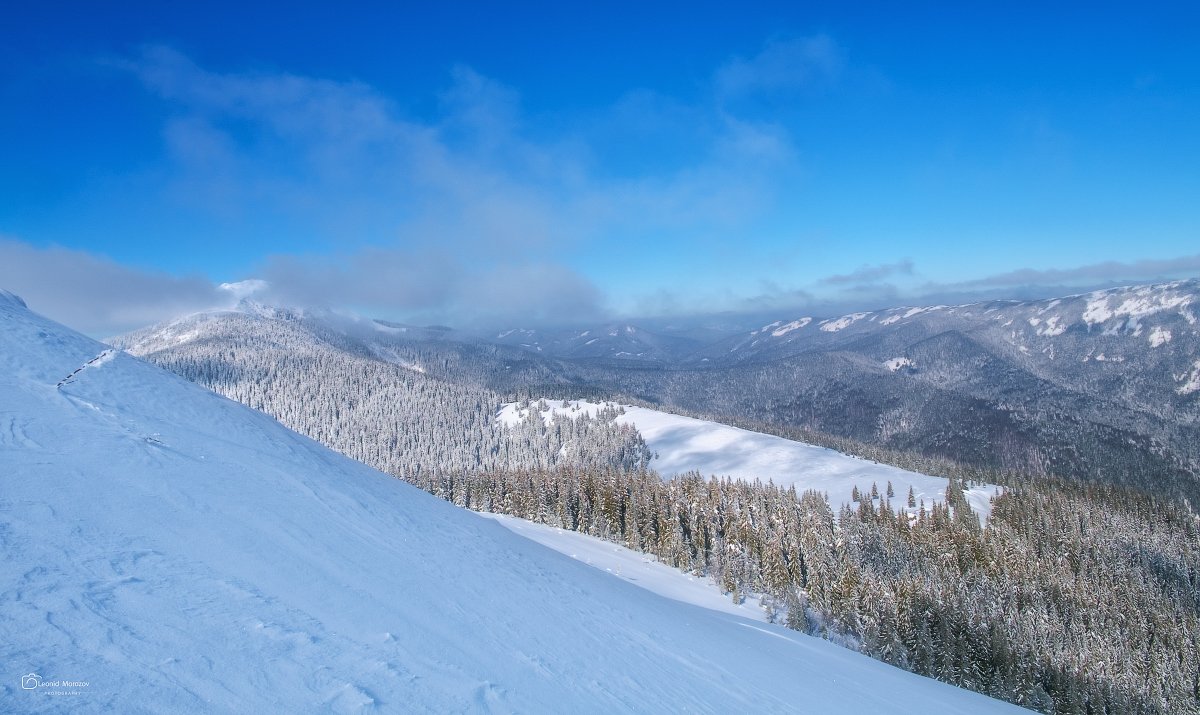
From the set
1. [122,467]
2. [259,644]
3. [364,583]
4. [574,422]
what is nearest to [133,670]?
[259,644]

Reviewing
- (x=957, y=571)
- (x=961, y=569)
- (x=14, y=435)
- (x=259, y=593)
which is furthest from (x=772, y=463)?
(x=14, y=435)

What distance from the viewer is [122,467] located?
953 centimetres

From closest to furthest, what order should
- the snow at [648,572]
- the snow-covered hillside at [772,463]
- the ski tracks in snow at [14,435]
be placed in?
1. the ski tracks in snow at [14,435]
2. the snow at [648,572]
3. the snow-covered hillside at [772,463]

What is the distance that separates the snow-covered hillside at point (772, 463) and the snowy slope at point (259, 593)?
98.7 m

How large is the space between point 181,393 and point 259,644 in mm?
10264

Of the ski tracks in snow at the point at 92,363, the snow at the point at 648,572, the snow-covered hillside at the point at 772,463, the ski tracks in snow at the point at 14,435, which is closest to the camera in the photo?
the ski tracks in snow at the point at 14,435

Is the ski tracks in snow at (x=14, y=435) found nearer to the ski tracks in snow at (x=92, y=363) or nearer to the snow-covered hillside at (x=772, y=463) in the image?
the ski tracks in snow at (x=92, y=363)

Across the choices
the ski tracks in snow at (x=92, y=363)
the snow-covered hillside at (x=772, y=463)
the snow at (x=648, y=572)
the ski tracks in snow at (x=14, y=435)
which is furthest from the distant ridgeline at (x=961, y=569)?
the ski tracks in snow at (x=14, y=435)

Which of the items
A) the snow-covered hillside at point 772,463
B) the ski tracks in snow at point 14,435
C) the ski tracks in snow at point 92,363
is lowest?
the snow-covered hillside at point 772,463

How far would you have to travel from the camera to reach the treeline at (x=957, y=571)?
3728 cm

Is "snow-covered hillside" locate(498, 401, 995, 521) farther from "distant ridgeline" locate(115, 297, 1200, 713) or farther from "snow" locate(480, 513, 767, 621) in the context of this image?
"snow" locate(480, 513, 767, 621)

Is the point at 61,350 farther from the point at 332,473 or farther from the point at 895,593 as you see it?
the point at 895,593

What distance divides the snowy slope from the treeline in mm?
29634

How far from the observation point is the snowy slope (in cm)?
590
